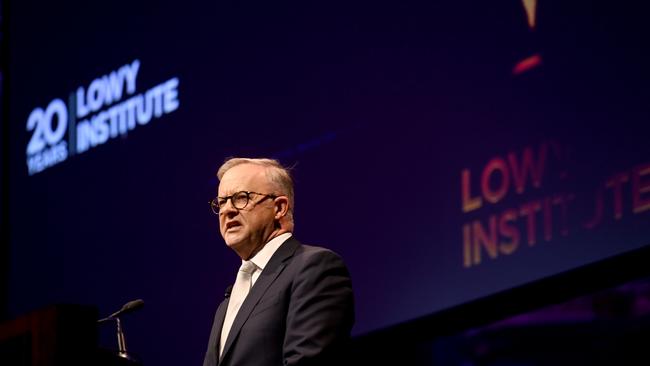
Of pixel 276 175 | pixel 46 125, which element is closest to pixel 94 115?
pixel 46 125

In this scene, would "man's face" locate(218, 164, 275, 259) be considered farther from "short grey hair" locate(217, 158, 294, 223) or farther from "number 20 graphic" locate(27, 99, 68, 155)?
"number 20 graphic" locate(27, 99, 68, 155)

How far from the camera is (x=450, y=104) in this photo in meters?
4.24

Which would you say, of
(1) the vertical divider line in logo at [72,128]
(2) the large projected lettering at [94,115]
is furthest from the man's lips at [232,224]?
(1) the vertical divider line in logo at [72,128]

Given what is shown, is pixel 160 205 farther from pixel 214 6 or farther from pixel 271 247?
pixel 271 247

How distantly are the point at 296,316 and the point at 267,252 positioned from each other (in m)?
0.35

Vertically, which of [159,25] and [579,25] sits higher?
[159,25]

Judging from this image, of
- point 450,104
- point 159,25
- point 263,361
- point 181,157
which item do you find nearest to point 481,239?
point 450,104

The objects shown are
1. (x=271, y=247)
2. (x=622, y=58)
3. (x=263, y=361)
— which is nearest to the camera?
(x=263, y=361)

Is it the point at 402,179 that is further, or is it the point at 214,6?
the point at 214,6

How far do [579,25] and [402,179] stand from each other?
2.93ft

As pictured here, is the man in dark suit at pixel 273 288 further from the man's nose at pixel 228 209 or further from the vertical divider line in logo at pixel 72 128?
the vertical divider line in logo at pixel 72 128

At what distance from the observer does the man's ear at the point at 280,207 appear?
3.11 metres

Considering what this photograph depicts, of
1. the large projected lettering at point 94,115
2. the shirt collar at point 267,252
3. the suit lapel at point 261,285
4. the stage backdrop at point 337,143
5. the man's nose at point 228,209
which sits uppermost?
the large projected lettering at point 94,115

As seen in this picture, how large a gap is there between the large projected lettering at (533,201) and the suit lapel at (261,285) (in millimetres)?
1153
